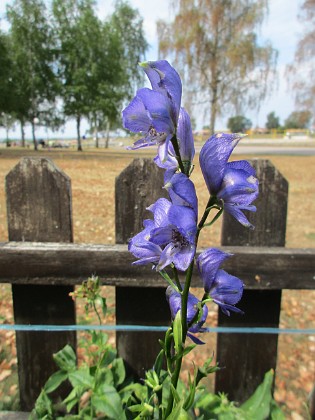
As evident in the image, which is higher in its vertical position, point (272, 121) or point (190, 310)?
point (272, 121)

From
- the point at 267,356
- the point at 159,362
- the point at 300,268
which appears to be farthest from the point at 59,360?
A: the point at 300,268

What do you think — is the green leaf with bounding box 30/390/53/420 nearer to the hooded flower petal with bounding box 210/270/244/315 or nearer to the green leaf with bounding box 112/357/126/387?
the green leaf with bounding box 112/357/126/387

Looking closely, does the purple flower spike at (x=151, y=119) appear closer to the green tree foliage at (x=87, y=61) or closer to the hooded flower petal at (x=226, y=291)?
the hooded flower petal at (x=226, y=291)

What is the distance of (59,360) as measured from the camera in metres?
1.75

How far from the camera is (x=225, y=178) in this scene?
75cm

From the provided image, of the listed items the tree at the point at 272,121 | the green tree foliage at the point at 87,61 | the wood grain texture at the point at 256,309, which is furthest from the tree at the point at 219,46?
the tree at the point at 272,121

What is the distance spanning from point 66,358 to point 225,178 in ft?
4.61

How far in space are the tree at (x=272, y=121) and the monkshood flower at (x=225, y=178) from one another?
107 m

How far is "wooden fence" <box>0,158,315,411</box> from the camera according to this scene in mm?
1739

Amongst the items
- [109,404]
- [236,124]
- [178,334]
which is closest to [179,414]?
[178,334]

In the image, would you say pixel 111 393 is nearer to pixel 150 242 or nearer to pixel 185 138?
→ pixel 150 242

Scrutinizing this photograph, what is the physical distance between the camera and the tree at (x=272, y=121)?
101863 millimetres

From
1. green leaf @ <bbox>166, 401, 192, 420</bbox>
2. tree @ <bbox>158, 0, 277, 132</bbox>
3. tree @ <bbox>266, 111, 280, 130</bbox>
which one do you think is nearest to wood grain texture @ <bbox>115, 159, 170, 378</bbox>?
green leaf @ <bbox>166, 401, 192, 420</bbox>

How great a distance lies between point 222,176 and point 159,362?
578 millimetres
